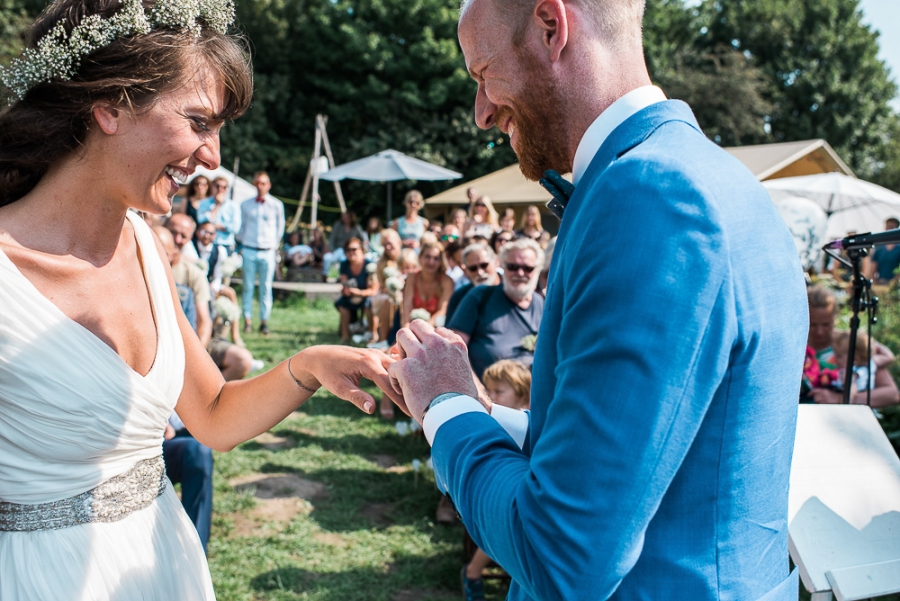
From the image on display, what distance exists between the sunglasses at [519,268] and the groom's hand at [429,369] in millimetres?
3981

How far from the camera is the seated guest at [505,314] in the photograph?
5328 mm

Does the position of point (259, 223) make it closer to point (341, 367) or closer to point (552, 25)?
point (341, 367)

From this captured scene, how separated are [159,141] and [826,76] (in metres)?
37.5

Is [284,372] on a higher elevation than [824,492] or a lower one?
higher

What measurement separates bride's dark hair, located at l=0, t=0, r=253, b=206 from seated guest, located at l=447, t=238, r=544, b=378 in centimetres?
385

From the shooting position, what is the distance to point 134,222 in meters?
1.96

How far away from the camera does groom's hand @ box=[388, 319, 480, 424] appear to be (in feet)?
4.19

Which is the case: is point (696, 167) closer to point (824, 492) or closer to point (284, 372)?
point (284, 372)

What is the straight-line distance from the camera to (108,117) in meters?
1.63

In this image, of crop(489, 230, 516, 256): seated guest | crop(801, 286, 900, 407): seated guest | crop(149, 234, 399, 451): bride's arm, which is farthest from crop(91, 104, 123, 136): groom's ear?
crop(489, 230, 516, 256): seated guest

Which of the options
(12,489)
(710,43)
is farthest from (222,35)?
(710,43)

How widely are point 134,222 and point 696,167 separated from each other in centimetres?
159

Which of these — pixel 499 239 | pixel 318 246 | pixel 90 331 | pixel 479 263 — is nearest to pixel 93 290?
pixel 90 331

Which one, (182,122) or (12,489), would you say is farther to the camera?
(182,122)
